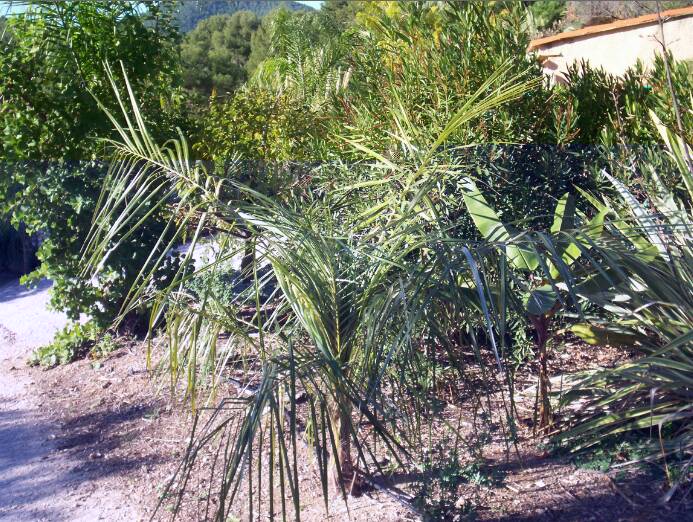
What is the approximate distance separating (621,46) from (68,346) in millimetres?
10725

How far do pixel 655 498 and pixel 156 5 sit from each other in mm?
5697

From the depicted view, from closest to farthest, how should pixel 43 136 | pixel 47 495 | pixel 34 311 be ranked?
pixel 47 495, pixel 43 136, pixel 34 311

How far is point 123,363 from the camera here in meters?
6.48

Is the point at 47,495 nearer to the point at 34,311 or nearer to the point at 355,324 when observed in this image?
the point at 355,324

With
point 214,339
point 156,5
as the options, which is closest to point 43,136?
point 156,5

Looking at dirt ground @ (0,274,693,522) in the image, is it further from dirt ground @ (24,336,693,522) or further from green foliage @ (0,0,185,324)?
green foliage @ (0,0,185,324)

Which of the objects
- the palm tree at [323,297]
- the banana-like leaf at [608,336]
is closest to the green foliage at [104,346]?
the palm tree at [323,297]

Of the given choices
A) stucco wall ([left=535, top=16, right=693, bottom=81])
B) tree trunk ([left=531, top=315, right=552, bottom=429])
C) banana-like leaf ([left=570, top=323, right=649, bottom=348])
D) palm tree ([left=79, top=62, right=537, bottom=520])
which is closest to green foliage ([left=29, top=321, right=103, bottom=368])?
palm tree ([left=79, top=62, right=537, bottom=520])

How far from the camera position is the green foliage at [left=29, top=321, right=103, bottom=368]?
6.82 meters

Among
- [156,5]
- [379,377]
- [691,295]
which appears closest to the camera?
[379,377]

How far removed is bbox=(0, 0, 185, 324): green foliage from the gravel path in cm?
91

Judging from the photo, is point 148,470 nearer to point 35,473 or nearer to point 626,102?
point 35,473

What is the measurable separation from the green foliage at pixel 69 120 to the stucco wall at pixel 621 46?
24.1ft

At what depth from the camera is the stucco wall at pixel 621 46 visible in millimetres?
12227
